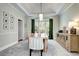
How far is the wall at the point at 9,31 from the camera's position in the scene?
5.16m

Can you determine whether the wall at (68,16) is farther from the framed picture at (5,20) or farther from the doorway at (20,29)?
the framed picture at (5,20)

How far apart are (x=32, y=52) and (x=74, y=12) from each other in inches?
110

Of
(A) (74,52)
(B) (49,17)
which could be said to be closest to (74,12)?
(B) (49,17)

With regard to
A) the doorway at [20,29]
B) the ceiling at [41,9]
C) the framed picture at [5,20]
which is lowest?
the doorway at [20,29]

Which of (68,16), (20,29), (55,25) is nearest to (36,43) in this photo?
(55,25)

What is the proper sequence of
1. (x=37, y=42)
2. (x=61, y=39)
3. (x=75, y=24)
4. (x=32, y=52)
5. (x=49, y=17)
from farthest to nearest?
(x=61, y=39) → (x=75, y=24) → (x=49, y=17) → (x=32, y=52) → (x=37, y=42)

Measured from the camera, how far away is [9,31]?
19.8ft

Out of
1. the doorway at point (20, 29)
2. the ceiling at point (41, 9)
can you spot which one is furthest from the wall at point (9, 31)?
the ceiling at point (41, 9)

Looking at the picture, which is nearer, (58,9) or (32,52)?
(32,52)

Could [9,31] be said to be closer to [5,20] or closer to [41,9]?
[5,20]

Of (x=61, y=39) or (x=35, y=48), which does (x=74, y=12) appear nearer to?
(x=61, y=39)

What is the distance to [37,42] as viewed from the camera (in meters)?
4.07

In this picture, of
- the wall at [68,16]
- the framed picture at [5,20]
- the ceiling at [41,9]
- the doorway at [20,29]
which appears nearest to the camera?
the ceiling at [41,9]

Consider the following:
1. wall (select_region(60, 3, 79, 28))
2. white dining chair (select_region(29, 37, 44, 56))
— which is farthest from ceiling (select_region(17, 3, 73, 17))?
white dining chair (select_region(29, 37, 44, 56))
